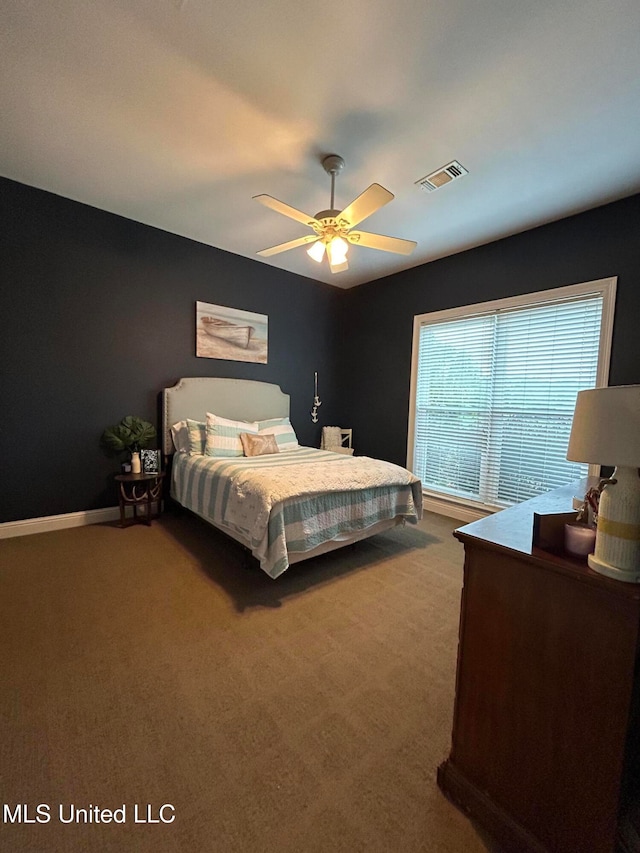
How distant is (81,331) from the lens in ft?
10.3

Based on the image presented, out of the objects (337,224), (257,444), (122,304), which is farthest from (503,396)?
(122,304)

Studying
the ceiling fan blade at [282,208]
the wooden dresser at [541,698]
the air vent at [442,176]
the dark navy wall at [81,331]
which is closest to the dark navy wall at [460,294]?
the air vent at [442,176]

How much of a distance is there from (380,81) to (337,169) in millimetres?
620

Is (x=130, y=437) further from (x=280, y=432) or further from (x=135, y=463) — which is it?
(x=280, y=432)

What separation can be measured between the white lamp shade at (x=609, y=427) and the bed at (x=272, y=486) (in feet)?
5.28

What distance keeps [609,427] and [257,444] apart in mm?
2939

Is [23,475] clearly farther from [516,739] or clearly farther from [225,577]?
[516,739]

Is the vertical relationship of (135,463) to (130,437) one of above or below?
below

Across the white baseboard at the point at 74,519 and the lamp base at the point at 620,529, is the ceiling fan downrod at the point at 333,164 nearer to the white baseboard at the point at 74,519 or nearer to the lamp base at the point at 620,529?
the lamp base at the point at 620,529

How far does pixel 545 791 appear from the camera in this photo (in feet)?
2.94

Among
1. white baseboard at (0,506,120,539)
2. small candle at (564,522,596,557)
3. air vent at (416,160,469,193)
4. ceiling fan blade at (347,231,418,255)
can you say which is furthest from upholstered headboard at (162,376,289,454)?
small candle at (564,522,596,557)

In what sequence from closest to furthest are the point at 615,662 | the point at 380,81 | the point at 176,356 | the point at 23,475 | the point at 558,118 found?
the point at 615,662 → the point at 380,81 → the point at 558,118 → the point at 23,475 → the point at 176,356

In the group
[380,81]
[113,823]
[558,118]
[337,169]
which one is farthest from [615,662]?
[337,169]

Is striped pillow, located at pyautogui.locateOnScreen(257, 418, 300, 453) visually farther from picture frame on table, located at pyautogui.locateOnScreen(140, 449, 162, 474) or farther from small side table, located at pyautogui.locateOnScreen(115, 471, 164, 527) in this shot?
small side table, located at pyautogui.locateOnScreen(115, 471, 164, 527)
